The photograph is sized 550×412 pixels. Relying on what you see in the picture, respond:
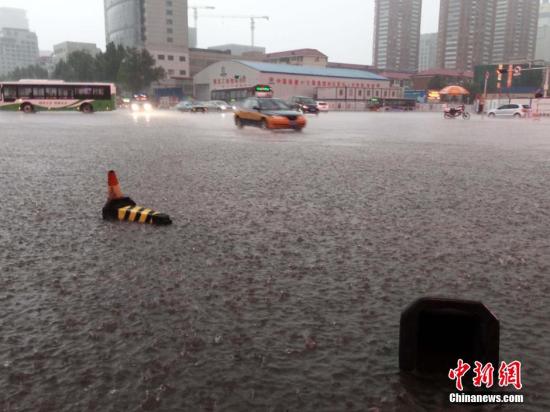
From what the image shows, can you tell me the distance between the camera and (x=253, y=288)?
3240 millimetres

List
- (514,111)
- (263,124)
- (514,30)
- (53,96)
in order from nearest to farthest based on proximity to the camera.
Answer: (263,124) → (53,96) → (514,111) → (514,30)

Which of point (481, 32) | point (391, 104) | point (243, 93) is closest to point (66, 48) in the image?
point (243, 93)

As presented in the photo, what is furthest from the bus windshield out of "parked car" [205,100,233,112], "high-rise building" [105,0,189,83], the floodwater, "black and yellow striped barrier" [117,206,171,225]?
"high-rise building" [105,0,189,83]

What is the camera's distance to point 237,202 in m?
6.11

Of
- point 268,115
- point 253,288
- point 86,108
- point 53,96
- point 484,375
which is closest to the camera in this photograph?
point 484,375

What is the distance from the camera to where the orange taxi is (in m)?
20.0

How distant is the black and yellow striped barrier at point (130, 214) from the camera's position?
500 cm

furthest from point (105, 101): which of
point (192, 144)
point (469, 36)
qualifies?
point (469, 36)

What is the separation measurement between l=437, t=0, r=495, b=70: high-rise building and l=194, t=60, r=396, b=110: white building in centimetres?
7411

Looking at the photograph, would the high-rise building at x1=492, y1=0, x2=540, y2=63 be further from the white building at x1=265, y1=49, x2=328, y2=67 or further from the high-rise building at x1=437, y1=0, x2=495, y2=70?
the white building at x1=265, y1=49, x2=328, y2=67

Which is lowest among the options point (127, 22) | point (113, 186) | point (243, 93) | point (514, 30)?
point (113, 186)

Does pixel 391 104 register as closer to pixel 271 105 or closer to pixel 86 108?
pixel 86 108

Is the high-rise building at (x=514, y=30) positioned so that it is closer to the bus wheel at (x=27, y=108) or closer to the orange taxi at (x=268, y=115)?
the bus wheel at (x=27, y=108)

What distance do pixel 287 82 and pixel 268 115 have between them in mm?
64579
